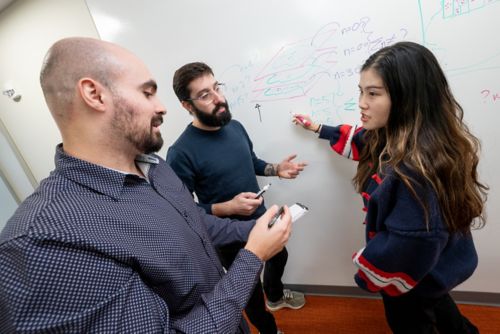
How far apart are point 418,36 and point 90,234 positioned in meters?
1.34

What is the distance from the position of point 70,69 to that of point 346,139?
108cm

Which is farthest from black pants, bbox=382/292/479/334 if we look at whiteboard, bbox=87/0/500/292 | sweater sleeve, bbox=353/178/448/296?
whiteboard, bbox=87/0/500/292

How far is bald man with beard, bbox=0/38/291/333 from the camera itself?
16.1 inches

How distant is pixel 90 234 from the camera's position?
473mm

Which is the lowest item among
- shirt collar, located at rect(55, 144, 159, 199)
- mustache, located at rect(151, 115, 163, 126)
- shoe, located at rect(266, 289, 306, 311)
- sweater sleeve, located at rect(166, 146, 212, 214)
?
shoe, located at rect(266, 289, 306, 311)

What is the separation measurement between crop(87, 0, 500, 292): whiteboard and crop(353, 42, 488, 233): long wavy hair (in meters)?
0.35

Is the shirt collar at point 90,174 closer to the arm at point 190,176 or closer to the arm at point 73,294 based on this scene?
the arm at point 73,294

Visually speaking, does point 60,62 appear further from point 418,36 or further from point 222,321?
point 418,36

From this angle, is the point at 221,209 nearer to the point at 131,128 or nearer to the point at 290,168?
the point at 290,168

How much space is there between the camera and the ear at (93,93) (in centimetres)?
59

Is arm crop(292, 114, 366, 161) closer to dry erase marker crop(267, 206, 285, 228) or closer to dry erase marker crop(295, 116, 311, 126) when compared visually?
dry erase marker crop(295, 116, 311, 126)

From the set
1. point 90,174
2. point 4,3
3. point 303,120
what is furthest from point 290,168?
point 4,3

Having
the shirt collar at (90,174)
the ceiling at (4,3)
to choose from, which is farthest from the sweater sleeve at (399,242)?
the ceiling at (4,3)

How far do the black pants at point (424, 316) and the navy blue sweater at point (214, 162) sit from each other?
785 mm
